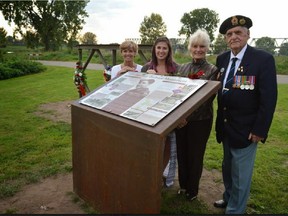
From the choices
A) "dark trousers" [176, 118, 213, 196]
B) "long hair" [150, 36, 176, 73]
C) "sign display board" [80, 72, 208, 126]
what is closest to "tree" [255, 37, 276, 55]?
"long hair" [150, 36, 176, 73]

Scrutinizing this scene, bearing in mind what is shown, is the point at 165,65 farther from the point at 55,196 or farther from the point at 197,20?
the point at 197,20

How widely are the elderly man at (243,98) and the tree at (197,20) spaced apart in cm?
6053

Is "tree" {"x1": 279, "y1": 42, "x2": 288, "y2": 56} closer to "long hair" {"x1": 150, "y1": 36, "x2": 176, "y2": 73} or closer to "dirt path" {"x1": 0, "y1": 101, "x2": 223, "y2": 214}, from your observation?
"dirt path" {"x1": 0, "y1": 101, "x2": 223, "y2": 214}

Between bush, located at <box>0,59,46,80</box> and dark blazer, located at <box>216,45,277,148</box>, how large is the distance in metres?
16.1

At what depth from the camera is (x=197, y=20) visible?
204ft

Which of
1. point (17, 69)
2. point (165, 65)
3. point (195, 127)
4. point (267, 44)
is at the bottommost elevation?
point (17, 69)

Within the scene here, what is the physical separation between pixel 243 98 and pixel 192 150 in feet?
2.95

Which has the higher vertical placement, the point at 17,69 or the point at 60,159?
the point at 17,69

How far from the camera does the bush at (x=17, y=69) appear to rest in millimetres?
16638

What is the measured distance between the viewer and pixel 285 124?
677 centimetres

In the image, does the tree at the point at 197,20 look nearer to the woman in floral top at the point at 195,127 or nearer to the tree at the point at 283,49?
the tree at the point at 283,49

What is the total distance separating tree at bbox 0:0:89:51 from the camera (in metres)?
42.4

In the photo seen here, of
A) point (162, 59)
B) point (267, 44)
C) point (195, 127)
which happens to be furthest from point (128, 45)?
point (267, 44)

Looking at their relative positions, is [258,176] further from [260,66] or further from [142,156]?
[142,156]
